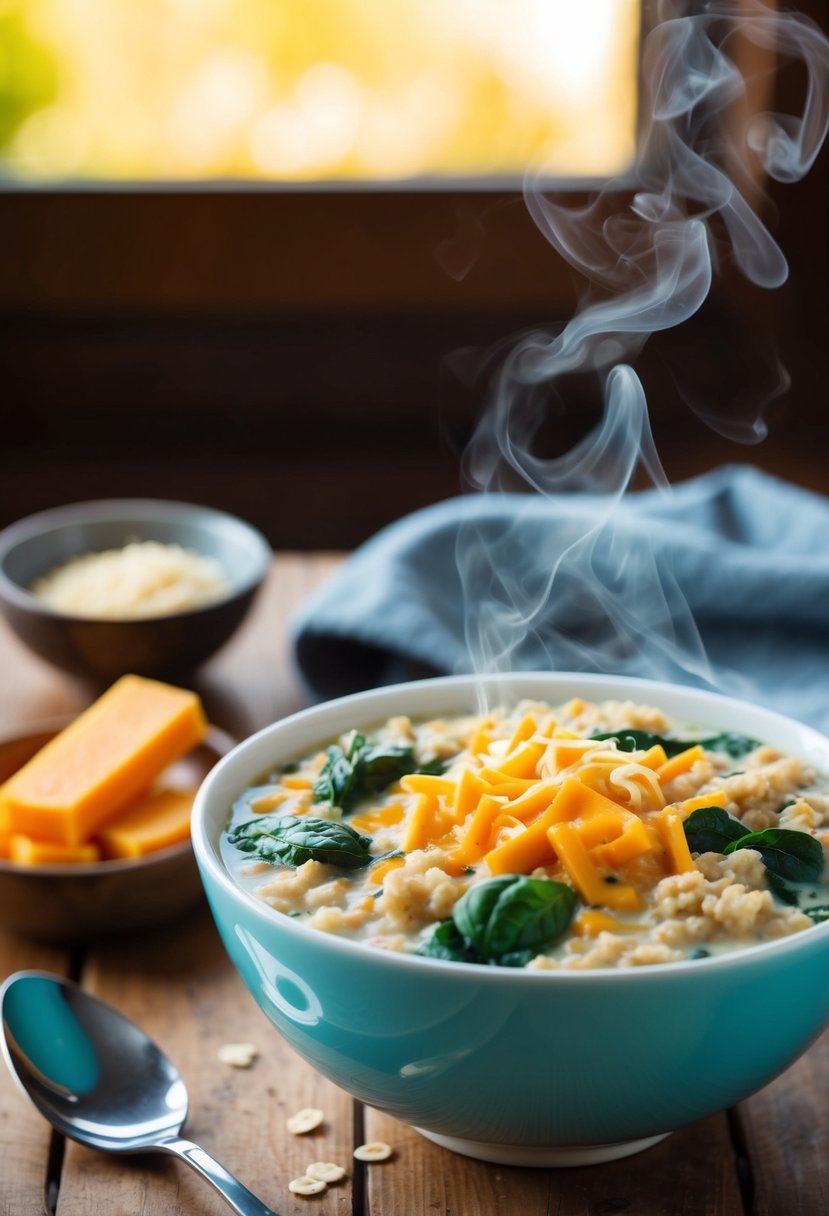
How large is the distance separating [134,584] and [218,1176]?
117cm

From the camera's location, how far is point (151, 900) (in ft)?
5.23

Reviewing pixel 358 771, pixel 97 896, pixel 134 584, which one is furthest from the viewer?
pixel 134 584

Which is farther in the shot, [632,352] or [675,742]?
[632,352]

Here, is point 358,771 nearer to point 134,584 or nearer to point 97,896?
point 97,896

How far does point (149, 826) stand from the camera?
1.70 metres

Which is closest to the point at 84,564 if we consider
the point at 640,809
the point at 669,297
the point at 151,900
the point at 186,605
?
the point at 186,605

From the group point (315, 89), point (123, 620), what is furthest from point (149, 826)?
point (315, 89)

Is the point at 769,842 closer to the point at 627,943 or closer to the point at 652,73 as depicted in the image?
the point at 627,943

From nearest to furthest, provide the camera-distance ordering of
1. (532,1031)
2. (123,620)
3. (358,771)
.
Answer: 1. (532,1031)
2. (358,771)
3. (123,620)

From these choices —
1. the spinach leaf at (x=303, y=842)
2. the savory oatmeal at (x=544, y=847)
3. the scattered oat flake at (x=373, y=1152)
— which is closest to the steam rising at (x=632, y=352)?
the savory oatmeal at (x=544, y=847)

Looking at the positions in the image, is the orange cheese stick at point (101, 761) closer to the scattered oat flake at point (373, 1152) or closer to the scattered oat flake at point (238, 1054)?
the scattered oat flake at point (238, 1054)

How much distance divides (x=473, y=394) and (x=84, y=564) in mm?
2035

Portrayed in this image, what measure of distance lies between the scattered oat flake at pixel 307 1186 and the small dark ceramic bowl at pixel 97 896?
0.44 metres

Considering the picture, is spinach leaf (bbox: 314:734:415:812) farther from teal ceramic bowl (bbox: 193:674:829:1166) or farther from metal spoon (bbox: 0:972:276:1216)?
metal spoon (bbox: 0:972:276:1216)
